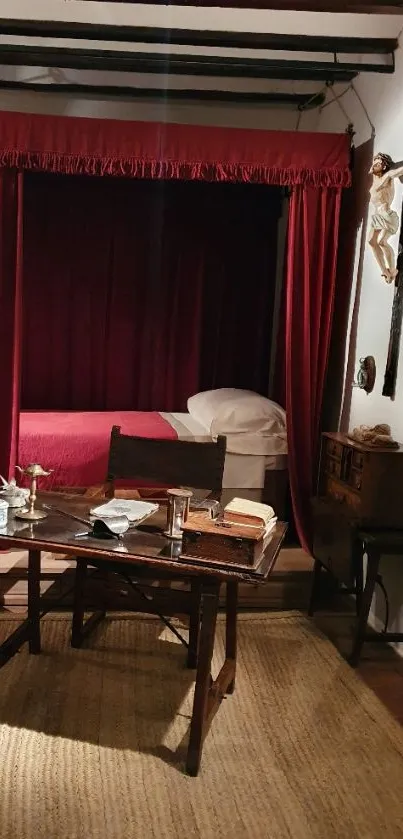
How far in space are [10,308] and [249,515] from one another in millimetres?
1832

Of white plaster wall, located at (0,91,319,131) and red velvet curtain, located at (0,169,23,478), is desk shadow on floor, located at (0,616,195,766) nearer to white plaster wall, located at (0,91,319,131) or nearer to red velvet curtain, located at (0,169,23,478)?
red velvet curtain, located at (0,169,23,478)

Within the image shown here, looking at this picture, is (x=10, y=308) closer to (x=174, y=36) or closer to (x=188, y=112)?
(x=174, y=36)

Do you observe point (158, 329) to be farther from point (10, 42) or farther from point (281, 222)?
point (10, 42)

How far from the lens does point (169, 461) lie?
2.72m

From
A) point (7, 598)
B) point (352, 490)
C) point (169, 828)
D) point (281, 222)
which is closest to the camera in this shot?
point (169, 828)

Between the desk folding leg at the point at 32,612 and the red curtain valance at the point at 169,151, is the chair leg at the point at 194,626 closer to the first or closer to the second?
the desk folding leg at the point at 32,612

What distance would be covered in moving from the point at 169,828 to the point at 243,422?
2173 mm

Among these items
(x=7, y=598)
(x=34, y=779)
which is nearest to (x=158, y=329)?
(x=7, y=598)

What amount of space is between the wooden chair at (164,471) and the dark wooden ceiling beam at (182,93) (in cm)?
262

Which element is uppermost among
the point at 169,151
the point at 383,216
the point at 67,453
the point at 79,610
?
the point at 169,151

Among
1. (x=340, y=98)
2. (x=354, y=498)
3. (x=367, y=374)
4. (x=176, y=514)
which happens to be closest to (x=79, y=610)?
(x=176, y=514)

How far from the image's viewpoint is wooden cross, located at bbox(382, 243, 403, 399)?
3.05 metres

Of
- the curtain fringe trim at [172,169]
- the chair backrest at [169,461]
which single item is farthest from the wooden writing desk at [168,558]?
the curtain fringe trim at [172,169]

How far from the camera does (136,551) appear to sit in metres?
2.06
